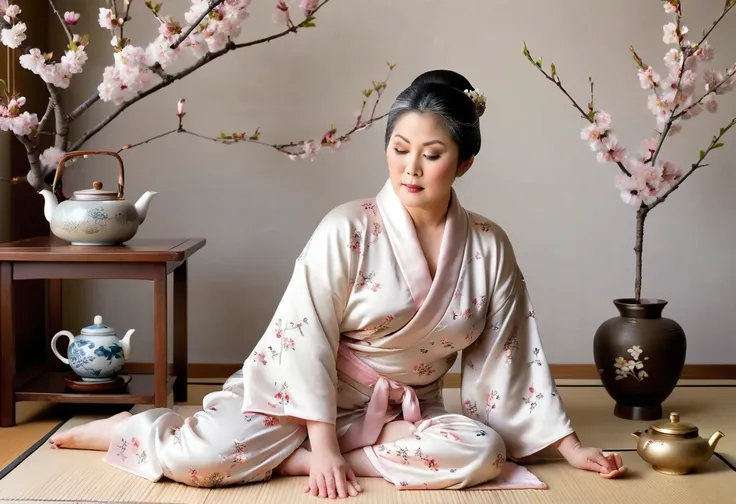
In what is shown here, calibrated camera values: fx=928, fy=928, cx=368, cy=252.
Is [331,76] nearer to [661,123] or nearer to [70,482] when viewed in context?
[661,123]

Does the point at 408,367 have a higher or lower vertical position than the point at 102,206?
lower

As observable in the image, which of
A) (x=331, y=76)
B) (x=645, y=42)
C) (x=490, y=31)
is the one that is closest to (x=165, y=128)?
(x=331, y=76)

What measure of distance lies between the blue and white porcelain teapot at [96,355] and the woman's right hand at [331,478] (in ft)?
3.08

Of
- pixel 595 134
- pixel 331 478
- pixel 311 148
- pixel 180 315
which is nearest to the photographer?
pixel 331 478

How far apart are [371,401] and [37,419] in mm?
1168

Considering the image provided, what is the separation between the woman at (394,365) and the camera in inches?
91.2

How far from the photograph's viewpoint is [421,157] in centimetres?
236

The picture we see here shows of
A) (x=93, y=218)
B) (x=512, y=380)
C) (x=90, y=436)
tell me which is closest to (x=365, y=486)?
(x=512, y=380)

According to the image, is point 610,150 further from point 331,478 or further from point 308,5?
point 331,478

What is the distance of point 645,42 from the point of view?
3.62 metres

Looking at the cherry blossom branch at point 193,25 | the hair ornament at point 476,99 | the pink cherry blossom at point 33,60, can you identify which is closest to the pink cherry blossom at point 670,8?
the hair ornament at point 476,99

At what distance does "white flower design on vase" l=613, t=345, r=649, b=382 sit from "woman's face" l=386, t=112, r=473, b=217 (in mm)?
1027

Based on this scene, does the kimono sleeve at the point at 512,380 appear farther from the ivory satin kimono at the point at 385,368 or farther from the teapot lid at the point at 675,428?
the teapot lid at the point at 675,428

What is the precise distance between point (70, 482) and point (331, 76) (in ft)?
6.20
